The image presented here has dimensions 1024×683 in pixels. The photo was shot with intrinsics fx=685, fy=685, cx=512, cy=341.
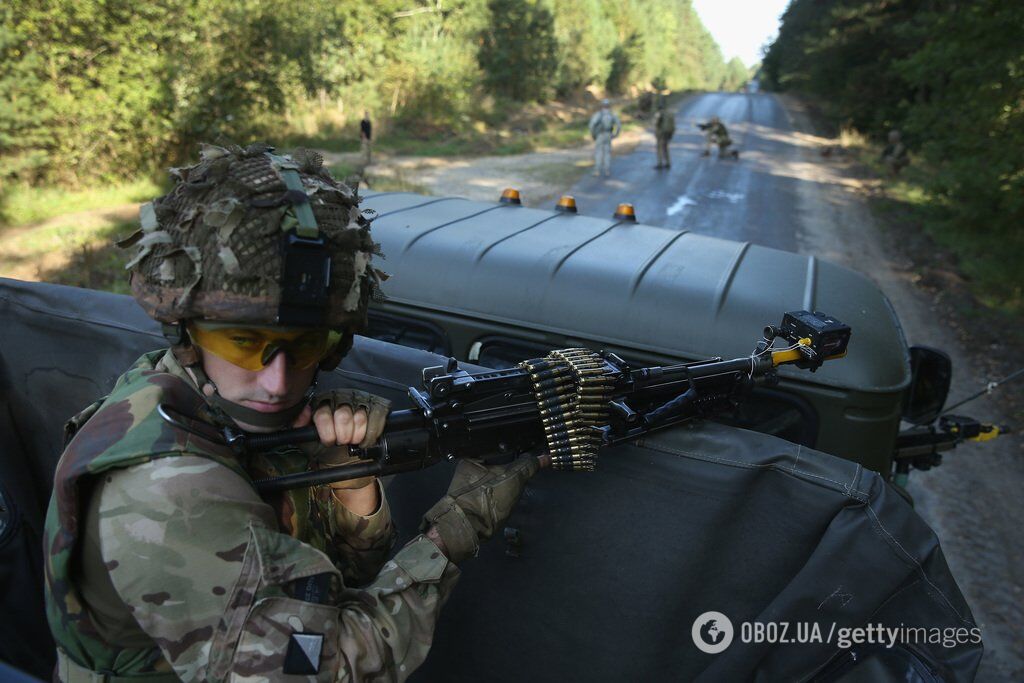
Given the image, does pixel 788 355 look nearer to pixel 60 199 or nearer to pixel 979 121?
pixel 979 121

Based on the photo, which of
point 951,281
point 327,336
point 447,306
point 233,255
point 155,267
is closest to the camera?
point 233,255

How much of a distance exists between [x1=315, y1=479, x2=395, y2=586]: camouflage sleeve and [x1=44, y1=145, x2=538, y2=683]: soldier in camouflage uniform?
0.11 meters

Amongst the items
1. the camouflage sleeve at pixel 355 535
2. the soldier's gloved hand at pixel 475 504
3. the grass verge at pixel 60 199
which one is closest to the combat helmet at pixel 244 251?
the camouflage sleeve at pixel 355 535

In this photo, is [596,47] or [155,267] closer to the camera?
[155,267]

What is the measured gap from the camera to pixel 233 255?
162cm

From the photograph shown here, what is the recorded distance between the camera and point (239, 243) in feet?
5.41

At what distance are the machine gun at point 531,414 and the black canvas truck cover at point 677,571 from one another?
132 millimetres

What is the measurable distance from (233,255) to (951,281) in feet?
41.0

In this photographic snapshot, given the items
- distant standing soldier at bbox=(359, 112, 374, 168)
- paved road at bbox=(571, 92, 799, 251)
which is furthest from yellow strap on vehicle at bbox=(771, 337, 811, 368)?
Result: distant standing soldier at bbox=(359, 112, 374, 168)

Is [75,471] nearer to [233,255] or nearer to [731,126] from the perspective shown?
[233,255]

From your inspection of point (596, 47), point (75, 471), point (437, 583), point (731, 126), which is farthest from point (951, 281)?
point (596, 47)

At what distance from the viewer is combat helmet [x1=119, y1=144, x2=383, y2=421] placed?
1.66 m

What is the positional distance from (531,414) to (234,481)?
2.87 feet

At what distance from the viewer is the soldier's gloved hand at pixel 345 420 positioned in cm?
187
